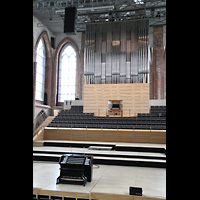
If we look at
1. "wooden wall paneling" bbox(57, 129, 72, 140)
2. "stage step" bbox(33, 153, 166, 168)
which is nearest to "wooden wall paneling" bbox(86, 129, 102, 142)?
"wooden wall paneling" bbox(57, 129, 72, 140)

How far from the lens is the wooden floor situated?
11.2 feet

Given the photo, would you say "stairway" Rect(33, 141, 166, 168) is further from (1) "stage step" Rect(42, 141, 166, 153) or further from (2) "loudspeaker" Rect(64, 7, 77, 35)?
(2) "loudspeaker" Rect(64, 7, 77, 35)

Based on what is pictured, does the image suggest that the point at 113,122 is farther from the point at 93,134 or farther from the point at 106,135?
the point at 93,134

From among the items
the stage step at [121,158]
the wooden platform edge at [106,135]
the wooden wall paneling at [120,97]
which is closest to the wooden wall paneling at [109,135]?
the wooden platform edge at [106,135]

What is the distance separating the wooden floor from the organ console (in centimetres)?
12

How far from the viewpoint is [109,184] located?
3934 mm

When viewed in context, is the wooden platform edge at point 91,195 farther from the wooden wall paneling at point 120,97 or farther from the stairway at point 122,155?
the wooden wall paneling at point 120,97

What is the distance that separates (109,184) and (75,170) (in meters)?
0.67

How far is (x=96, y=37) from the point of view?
12.9 m
